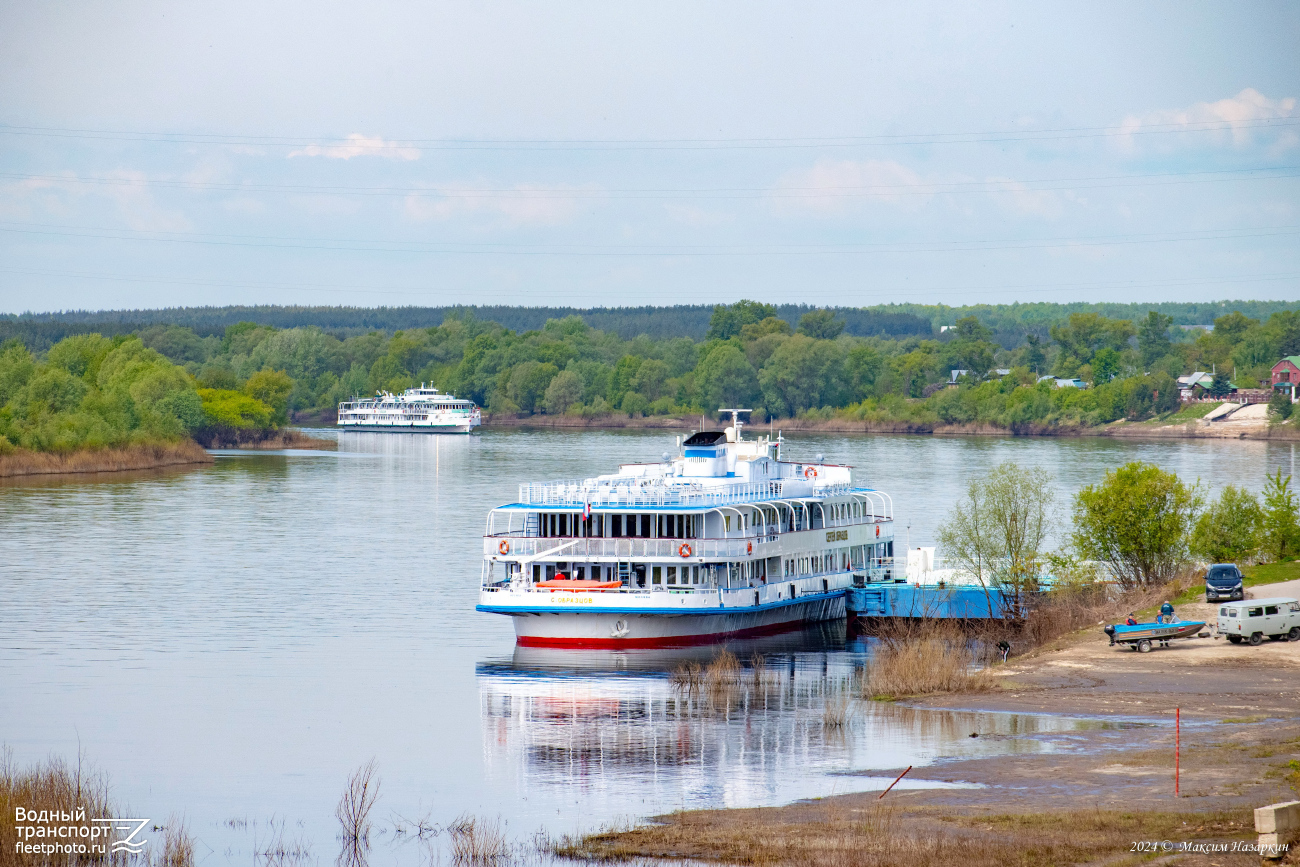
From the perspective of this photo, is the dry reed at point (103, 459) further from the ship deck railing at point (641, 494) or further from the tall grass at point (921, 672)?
the tall grass at point (921, 672)

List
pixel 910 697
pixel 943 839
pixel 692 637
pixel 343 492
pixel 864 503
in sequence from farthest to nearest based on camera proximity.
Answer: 1. pixel 343 492
2. pixel 864 503
3. pixel 692 637
4. pixel 910 697
5. pixel 943 839

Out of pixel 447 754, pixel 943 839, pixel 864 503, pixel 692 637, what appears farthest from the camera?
pixel 864 503

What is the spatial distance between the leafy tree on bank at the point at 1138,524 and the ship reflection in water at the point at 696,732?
34.6 feet

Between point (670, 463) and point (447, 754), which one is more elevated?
point (670, 463)

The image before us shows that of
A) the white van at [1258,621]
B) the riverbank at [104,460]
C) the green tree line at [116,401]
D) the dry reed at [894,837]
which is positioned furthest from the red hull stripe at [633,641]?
the green tree line at [116,401]

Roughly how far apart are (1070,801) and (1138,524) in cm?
2600

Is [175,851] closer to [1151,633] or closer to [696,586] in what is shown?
[696,586]

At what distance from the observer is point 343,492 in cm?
10406

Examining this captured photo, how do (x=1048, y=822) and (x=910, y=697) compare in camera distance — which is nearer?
(x=1048, y=822)

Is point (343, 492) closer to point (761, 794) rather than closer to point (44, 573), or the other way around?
point (44, 573)

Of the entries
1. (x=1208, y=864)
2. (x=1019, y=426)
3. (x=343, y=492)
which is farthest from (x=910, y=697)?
(x=1019, y=426)

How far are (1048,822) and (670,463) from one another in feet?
99.1

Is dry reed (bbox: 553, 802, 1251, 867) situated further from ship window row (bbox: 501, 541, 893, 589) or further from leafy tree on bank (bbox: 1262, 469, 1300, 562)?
leafy tree on bank (bbox: 1262, 469, 1300, 562)

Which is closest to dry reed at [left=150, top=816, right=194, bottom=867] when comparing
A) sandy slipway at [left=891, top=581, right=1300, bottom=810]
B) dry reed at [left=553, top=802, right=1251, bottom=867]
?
dry reed at [left=553, top=802, right=1251, bottom=867]
